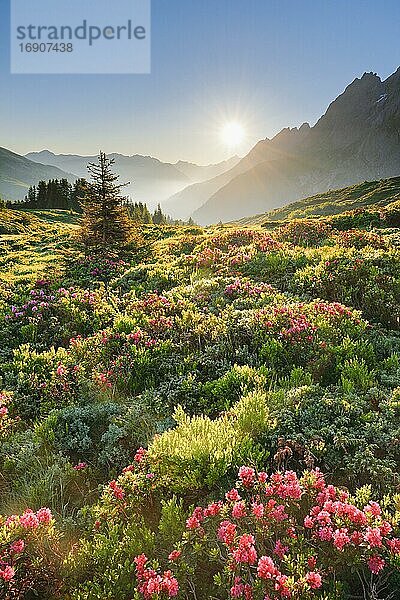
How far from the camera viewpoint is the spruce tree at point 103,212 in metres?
20.1

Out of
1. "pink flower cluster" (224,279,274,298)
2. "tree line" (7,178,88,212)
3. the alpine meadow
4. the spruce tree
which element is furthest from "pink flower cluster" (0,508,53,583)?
"tree line" (7,178,88,212)

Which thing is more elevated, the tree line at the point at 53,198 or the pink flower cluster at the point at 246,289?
the tree line at the point at 53,198

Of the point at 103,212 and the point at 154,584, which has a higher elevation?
the point at 103,212

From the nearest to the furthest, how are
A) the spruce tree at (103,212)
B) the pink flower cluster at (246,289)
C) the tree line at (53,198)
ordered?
1. the pink flower cluster at (246,289)
2. the spruce tree at (103,212)
3. the tree line at (53,198)

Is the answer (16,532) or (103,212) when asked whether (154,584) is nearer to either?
(16,532)

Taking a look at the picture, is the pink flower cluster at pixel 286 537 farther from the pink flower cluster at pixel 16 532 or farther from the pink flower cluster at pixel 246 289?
the pink flower cluster at pixel 246 289

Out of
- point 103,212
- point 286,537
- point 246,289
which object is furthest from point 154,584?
point 103,212

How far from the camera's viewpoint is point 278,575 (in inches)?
119

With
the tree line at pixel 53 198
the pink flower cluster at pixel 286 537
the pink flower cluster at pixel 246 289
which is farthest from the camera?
the tree line at pixel 53 198

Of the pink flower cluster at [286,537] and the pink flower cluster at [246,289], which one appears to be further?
the pink flower cluster at [246,289]

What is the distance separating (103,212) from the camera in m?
20.3

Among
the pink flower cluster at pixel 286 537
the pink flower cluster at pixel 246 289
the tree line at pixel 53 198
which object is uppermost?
the tree line at pixel 53 198

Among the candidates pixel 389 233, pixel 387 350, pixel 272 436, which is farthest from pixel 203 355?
pixel 389 233

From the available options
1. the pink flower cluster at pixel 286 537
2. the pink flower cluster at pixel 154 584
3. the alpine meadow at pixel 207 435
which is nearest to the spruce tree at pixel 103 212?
→ the alpine meadow at pixel 207 435
